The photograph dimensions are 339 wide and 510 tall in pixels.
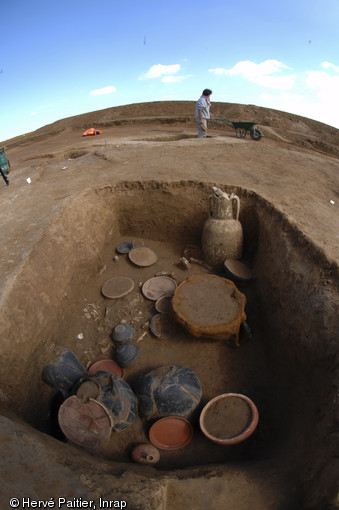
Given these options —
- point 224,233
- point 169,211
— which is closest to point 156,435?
point 224,233

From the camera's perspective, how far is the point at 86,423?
2.67 m

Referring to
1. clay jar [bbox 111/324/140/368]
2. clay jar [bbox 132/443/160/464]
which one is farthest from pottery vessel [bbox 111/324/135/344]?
clay jar [bbox 132/443/160/464]

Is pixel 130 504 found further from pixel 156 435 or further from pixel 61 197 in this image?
pixel 61 197

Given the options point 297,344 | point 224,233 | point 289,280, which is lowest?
point 297,344

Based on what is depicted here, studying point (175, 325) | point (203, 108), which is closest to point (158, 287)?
point (175, 325)

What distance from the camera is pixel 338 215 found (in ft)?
14.5

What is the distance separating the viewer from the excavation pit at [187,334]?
256 centimetres

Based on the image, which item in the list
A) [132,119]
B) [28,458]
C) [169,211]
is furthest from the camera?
[132,119]

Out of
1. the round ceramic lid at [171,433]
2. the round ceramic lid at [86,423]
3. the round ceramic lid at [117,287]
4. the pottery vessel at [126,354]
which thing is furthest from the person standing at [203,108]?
the round ceramic lid at [86,423]

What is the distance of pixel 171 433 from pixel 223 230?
2.99m

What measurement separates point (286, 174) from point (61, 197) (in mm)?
4571

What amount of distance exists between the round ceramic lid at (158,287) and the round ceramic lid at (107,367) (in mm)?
1139

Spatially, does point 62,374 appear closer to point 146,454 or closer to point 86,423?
point 86,423

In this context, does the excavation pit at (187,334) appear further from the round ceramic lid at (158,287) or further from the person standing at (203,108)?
the person standing at (203,108)
